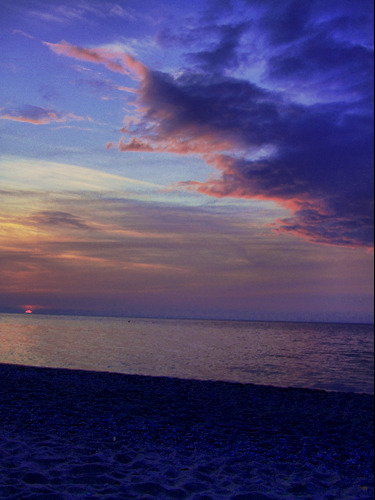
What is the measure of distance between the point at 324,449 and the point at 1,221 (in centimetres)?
839

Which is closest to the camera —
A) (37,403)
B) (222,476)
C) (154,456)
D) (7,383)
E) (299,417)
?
(222,476)

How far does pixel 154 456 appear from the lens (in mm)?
7637

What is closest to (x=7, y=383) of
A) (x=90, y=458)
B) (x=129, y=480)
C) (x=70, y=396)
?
(x=70, y=396)

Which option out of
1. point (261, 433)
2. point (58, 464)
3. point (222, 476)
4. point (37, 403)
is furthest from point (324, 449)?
point (37, 403)

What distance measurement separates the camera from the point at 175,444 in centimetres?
865

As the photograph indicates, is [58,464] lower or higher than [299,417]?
higher

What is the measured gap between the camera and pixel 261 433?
34.0ft

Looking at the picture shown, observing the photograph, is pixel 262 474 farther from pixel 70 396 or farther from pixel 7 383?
pixel 7 383

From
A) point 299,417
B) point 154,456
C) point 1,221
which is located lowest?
point 299,417

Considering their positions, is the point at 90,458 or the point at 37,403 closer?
the point at 90,458

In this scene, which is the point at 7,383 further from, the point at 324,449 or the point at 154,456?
the point at 324,449

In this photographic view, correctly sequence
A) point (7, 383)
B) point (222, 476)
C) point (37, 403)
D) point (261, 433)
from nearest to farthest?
point (222, 476)
point (261, 433)
point (37, 403)
point (7, 383)

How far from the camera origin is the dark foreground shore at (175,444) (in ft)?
19.8

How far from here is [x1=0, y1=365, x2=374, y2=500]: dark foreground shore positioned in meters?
6.04
